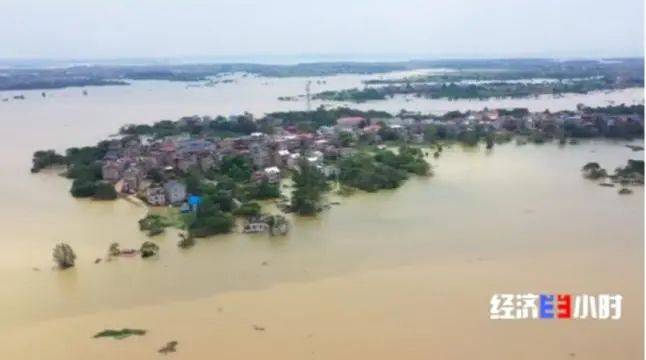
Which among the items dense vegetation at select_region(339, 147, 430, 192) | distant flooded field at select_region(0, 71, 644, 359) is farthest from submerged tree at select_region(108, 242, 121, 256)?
dense vegetation at select_region(339, 147, 430, 192)

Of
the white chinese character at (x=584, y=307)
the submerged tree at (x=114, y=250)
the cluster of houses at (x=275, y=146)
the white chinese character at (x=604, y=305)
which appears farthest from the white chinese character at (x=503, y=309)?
the cluster of houses at (x=275, y=146)

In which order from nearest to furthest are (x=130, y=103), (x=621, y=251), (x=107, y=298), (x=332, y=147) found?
(x=107, y=298), (x=621, y=251), (x=332, y=147), (x=130, y=103)

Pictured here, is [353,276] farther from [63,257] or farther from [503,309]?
[63,257]

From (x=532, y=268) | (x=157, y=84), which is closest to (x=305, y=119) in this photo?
(x=532, y=268)

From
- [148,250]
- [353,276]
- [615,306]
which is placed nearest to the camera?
[615,306]

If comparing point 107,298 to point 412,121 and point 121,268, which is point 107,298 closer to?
point 121,268

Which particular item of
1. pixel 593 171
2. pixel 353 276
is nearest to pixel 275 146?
pixel 593 171
